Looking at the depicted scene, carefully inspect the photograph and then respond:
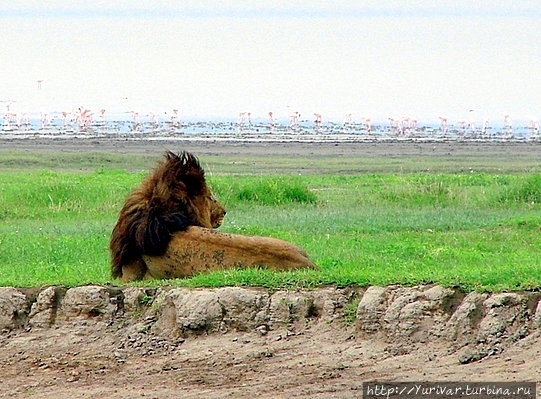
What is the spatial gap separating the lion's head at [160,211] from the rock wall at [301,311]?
0.55 metres

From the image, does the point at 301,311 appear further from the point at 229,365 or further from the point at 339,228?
the point at 339,228

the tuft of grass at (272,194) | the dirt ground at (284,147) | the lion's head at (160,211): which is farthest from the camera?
the dirt ground at (284,147)

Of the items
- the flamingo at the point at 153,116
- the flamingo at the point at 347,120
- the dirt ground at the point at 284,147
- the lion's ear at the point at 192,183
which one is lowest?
the flamingo at the point at 347,120

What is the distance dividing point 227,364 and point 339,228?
6.23m

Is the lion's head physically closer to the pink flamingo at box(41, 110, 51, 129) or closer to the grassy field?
the grassy field

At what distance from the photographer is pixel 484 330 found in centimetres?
668

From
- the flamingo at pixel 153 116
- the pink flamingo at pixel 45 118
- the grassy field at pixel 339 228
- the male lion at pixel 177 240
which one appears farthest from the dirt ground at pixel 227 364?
the flamingo at pixel 153 116

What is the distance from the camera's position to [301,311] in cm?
746

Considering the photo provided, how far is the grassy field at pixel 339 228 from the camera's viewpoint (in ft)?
25.9

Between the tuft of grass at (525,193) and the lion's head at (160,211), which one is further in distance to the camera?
the tuft of grass at (525,193)

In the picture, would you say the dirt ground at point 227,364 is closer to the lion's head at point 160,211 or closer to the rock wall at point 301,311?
the rock wall at point 301,311

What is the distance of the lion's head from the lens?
8.50 m

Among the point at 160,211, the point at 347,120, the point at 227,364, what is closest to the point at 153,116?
the point at 347,120

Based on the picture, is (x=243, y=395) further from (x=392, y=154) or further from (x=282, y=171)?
(x=392, y=154)
